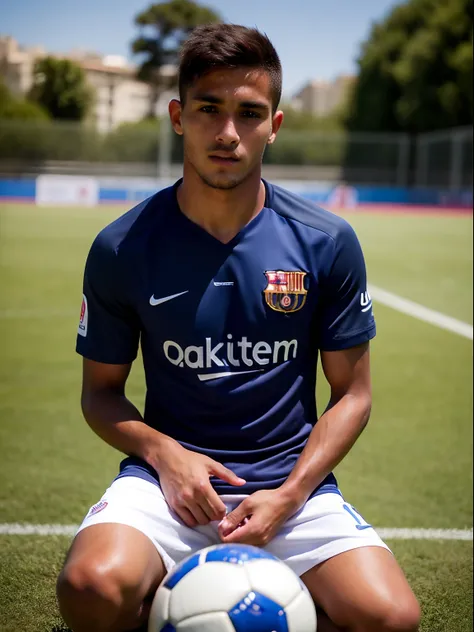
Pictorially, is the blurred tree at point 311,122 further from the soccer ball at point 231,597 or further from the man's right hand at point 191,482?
the soccer ball at point 231,597

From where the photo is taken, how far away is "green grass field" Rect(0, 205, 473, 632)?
3.35 metres

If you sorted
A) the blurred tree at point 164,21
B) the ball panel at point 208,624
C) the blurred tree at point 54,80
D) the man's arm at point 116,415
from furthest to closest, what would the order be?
the blurred tree at point 164,21 → the blurred tree at point 54,80 → the man's arm at point 116,415 → the ball panel at point 208,624

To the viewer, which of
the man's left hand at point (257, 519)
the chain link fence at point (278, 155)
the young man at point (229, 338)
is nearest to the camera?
the man's left hand at point (257, 519)

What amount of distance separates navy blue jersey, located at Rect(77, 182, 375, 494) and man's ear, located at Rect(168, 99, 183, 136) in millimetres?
286

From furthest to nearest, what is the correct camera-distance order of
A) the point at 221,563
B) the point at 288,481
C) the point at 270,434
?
1. the point at 270,434
2. the point at 288,481
3. the point at 221,563

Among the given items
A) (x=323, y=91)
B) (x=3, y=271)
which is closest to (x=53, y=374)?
(x=3, y=271)

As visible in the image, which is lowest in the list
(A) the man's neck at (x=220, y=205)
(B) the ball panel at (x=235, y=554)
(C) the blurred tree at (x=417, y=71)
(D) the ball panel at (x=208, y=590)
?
(D) the ball panel at (x=208, y=590)

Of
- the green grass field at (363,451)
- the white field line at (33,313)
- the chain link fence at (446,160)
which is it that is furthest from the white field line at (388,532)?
the chain link fence at (446,160)

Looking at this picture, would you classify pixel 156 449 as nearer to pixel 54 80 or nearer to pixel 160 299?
pixel 160 299

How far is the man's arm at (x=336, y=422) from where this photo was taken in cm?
261

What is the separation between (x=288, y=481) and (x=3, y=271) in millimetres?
10814

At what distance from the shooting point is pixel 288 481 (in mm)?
2584

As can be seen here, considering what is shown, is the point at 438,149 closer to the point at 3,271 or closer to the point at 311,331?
the point at 3,271

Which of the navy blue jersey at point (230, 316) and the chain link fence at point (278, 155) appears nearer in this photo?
the navy blue jersey at point (230, 316)
